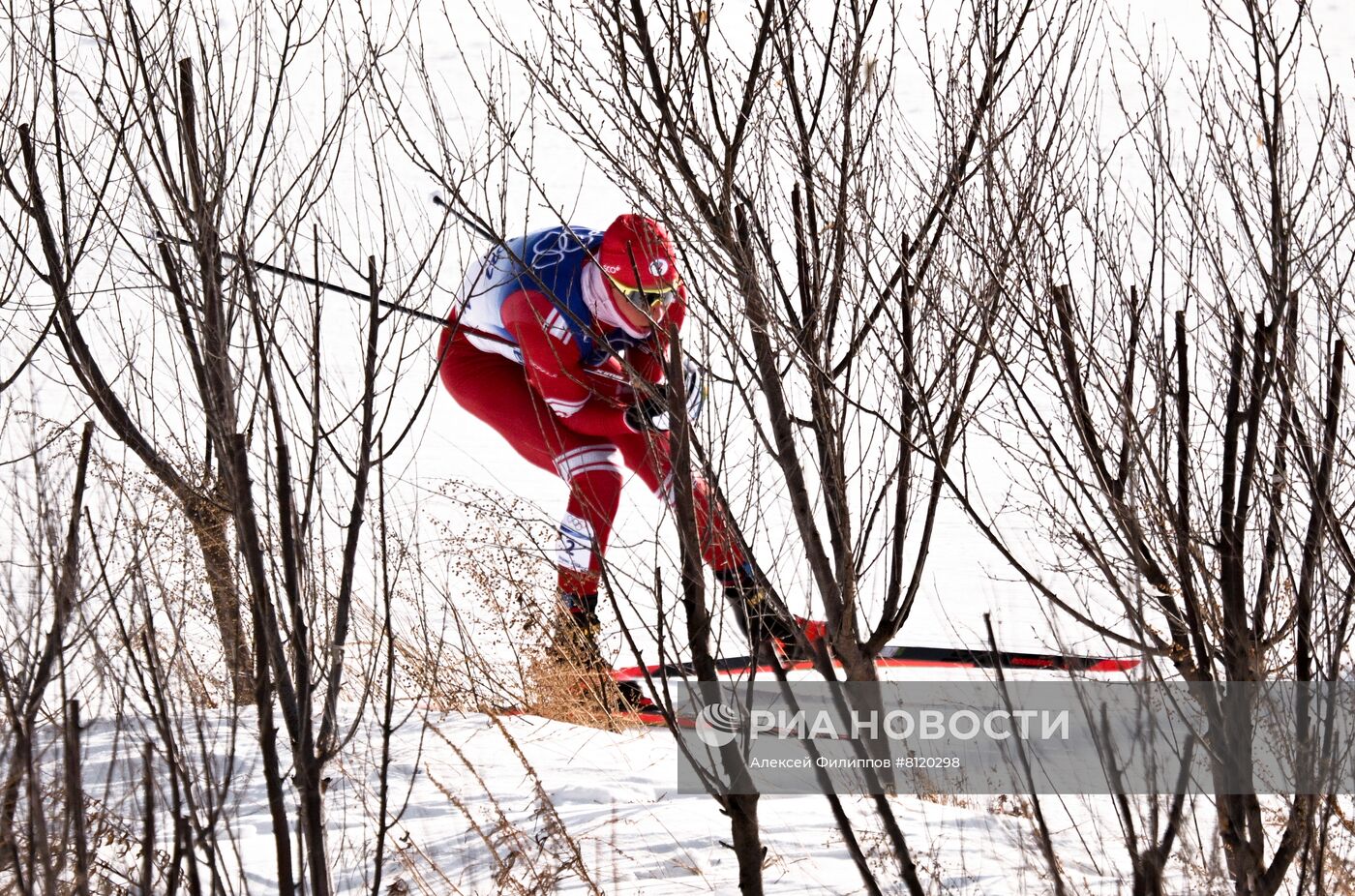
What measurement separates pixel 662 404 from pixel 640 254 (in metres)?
1.45

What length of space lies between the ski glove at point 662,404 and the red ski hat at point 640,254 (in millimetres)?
279

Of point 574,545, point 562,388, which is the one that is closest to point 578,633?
point 574,545

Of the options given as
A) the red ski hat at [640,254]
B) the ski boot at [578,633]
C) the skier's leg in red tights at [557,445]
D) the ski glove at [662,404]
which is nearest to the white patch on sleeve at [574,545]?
the skier's leg in red tights at [557,445]

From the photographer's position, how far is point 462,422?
9.93 metres

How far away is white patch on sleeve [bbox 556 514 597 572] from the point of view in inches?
203

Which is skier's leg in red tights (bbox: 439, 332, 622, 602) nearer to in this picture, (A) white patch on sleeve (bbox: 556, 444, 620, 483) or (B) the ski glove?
(A) white patch on sleeve (bbox: 556, 444, 620, 483)

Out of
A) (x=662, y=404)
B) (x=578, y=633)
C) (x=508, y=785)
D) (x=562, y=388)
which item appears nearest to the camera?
(x=662, y=404)

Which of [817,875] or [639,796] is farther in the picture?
[639,796]

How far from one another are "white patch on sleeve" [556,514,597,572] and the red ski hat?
1.15 m

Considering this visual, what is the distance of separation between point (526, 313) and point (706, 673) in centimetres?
266

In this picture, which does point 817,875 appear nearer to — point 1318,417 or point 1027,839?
point 1027,839

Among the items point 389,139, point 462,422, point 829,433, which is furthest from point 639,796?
point 389,139

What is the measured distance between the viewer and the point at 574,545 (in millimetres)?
5148

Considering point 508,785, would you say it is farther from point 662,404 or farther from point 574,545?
point 662,404
